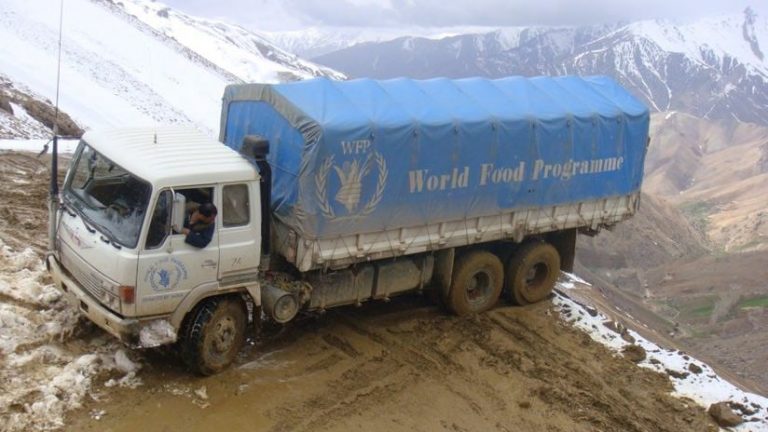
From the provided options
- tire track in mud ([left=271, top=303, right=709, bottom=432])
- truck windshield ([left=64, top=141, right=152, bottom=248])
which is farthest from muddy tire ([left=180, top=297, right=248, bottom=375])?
truck windshield ([left=64, top=141, right=152, bottom=248])

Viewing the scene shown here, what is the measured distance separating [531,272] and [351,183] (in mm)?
4191

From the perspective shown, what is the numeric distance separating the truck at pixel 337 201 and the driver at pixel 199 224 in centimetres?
9

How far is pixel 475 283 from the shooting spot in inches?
436

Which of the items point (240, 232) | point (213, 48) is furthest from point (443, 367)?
point (213, 48)

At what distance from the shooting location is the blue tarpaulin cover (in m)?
8.61

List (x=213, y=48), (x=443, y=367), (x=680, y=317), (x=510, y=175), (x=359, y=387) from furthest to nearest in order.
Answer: (x=213, y=48)
(x=680, y=317)
(x=510, y=175)
(x=443, y=367)
(x=359, y=387)

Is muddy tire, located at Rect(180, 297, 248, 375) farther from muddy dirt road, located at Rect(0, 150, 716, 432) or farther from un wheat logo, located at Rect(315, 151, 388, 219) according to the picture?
un wheat logo, located at Rect(315, 151, 388, 219)

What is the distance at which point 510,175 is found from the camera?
34.1ft

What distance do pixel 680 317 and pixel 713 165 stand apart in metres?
88.0

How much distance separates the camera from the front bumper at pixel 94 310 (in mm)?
7320

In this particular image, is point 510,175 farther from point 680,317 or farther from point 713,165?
point 713,165

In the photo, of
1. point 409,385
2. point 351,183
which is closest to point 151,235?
point 351,183

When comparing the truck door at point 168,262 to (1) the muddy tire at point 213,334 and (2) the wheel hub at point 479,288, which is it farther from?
(2) the wheel hub at point 479,288

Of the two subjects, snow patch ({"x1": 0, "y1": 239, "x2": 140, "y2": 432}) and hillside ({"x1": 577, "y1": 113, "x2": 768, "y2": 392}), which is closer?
snow patch ({"x1": 0, "y1": 239, "x2": 140, "y2": 432})
